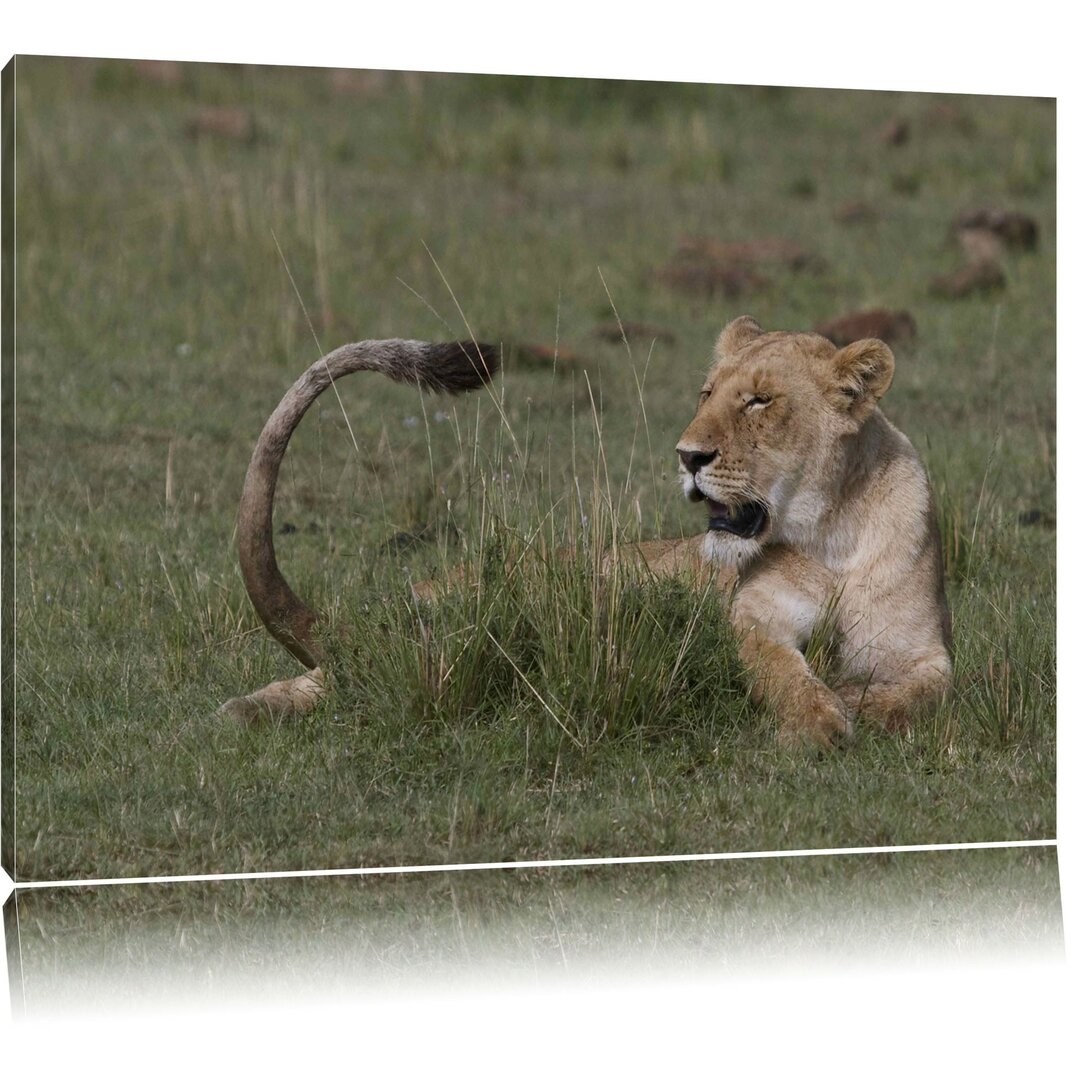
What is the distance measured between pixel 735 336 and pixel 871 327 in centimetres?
409

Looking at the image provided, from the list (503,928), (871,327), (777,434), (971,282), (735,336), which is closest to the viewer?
(503,928)

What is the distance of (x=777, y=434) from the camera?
5.70 m

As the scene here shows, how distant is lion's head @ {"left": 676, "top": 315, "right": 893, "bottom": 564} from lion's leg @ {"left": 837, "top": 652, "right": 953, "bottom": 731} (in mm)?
457

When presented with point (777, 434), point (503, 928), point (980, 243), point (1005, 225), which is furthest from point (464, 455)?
point (1005, 225)

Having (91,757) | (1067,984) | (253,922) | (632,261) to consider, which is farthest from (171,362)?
(1067,984)

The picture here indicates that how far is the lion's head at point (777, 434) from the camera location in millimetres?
5625

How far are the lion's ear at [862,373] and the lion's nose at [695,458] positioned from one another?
17.0 inches

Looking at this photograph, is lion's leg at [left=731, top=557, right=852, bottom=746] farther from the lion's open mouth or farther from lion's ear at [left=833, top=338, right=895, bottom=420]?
lion's ear at [left=833, top=338, right=895, bottom=420]

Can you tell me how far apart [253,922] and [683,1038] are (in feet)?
3.50

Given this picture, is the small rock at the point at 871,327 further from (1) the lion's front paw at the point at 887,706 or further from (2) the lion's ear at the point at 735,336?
(1) the lion's front paw at the point at 887,706

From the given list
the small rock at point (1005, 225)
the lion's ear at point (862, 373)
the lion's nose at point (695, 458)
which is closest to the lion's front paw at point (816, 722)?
the lion's nose at point (695, 458)

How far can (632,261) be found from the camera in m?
11.2

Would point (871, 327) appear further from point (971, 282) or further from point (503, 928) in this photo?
point (503, 928)

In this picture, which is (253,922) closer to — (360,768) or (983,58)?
(360,768)
